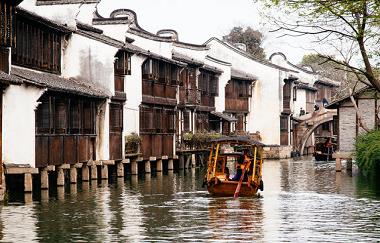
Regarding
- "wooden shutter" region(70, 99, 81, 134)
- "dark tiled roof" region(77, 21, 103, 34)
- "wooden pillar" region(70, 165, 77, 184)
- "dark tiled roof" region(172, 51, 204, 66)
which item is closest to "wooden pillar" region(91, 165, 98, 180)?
"wooden shutter" region(70, 99, 81, 134)

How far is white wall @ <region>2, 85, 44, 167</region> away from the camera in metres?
35.8

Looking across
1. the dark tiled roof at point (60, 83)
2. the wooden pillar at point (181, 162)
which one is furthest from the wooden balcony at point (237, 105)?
the dark tiled roof at point (60, 83)

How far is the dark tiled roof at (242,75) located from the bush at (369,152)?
3316cm

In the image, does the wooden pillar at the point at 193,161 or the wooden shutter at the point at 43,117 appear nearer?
the wooden shutter at the point at 43,117

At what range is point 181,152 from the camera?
63.6 meters

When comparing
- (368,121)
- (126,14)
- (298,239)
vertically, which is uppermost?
(126,14)

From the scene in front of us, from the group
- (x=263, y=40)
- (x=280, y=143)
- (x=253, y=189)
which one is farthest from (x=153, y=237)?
(x=263, y=40)

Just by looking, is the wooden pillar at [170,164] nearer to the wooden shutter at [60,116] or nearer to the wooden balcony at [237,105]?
the wooden shutter at [60,116]

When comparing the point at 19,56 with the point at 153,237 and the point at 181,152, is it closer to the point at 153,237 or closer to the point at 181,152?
the point at 153,237

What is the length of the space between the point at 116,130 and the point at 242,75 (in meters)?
37.1

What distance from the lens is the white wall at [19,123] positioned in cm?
3584

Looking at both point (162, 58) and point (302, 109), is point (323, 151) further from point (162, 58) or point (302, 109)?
point (162, 58)

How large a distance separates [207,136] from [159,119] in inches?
296

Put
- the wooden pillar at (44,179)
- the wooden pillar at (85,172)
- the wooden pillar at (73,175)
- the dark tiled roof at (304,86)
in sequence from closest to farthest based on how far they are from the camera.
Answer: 1. the wooden pillar at (44,179)
2. the wooden pillar at (73,175)
3. the wooden pillar at (85,172)
4. the dark tiled roof at (304,86)
